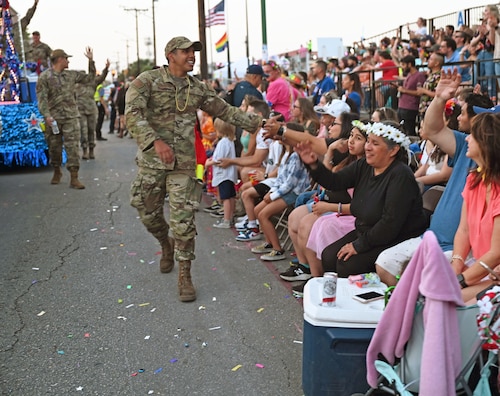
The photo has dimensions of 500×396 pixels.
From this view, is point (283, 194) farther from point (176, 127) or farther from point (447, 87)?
point (447, 87)

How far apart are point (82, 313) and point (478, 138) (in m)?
3.39

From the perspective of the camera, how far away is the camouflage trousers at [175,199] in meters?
5.70

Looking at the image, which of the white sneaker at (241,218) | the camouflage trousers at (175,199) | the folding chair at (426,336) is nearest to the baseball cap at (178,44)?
the camouflage trousers at (175,199)

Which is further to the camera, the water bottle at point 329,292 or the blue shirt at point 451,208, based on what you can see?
the blue shirt at point 451,208

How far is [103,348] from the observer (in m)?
A: 4.56

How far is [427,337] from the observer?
2.83 m

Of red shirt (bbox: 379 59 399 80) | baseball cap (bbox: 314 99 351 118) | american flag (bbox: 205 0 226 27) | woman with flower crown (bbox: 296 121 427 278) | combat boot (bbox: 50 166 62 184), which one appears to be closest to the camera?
woman with flower crown (bbox: 296 121 427 278)

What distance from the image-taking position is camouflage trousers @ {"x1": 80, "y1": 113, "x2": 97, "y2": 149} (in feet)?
53.1

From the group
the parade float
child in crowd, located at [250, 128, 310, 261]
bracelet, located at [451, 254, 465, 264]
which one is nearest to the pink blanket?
bracelet, located at [451, 254, 465, 264]

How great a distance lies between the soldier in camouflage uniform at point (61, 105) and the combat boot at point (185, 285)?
6.36 m

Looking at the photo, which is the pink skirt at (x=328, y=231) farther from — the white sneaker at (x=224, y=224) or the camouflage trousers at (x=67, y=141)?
the camouflage trousers at (x=67, y=141)

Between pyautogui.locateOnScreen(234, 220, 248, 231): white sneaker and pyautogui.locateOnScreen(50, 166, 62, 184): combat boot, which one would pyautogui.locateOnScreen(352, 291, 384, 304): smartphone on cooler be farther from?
pyautogui.locateOnScreen(50, 166, 62, 184): combat boot

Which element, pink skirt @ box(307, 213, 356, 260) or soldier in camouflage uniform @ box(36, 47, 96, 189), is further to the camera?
soldier in camouflage uniform @ box(36, 47, 96, 189)

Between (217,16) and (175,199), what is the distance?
2165 cm
